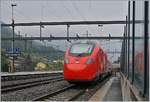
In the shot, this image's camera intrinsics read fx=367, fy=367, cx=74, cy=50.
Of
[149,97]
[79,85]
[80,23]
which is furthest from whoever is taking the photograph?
[80,23]

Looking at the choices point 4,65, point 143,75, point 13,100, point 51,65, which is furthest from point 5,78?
point 51,65

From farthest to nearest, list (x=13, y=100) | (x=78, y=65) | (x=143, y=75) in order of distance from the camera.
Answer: (x=78, y=65) → (x=13, y=100) → (x=143, y=75)

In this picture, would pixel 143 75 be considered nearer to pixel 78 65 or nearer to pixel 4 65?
pixel 78 65

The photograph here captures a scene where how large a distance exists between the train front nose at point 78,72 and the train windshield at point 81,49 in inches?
28.0

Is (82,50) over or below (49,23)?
below

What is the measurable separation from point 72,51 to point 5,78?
12.8 metres

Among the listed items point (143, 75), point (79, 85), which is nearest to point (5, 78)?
point (79, 85)

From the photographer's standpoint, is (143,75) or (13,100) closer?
(143,75)

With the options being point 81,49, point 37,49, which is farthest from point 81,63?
point 37,49

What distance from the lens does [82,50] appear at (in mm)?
18125

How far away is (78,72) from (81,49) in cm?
141

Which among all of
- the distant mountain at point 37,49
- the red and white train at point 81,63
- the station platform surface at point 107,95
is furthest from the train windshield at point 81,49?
the distant mountain at point 37,49

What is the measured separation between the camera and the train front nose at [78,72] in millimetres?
17344

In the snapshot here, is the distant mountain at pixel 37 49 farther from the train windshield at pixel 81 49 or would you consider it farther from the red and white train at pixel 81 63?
the red and white train at pixel 81 63
